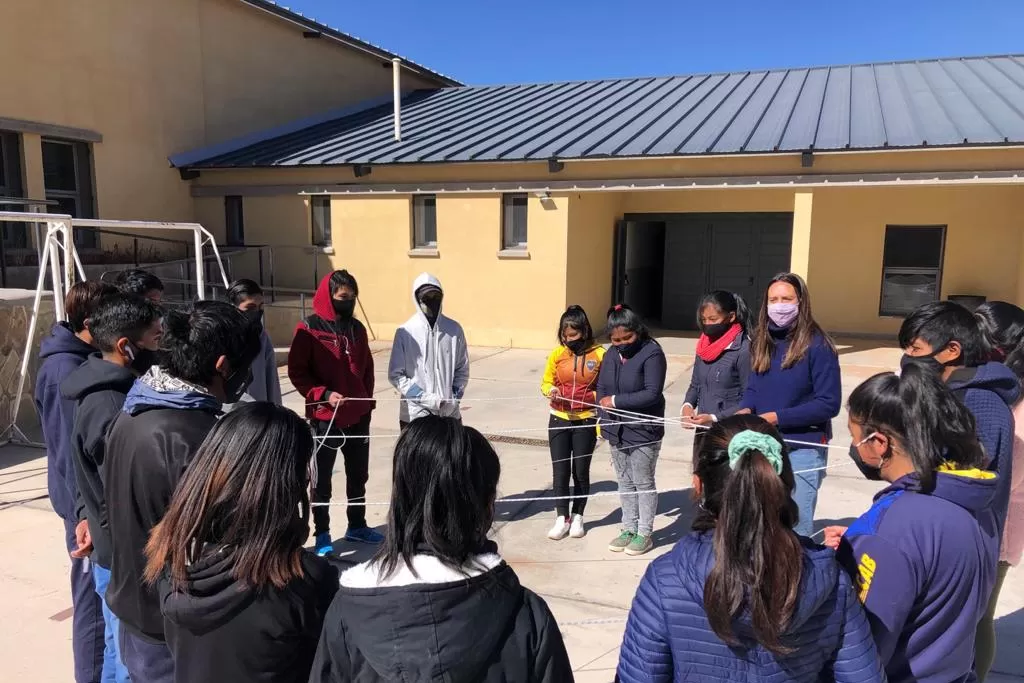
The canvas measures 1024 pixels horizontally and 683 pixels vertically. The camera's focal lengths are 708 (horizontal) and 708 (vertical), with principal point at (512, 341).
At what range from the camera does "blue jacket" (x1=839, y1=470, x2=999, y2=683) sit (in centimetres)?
161

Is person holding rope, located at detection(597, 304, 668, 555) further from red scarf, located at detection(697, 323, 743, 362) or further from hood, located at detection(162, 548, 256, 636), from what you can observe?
hood, located at detection(162, 548, 256, 636)

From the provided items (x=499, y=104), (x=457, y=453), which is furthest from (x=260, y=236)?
(x=457, y=453)

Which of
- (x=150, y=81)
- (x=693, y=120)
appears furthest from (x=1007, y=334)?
(x=150, y=81)

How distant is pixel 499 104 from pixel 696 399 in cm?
1337

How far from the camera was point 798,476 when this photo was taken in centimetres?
327

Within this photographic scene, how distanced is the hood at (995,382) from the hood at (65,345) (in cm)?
330

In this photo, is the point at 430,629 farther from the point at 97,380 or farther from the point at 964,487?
the point at 97,380

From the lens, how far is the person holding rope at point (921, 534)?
5.32 feet

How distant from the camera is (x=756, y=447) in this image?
1484 mm

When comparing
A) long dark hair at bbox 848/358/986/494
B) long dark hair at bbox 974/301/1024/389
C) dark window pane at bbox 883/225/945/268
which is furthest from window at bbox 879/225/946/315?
long dark hair at bbox 848/358/986/494

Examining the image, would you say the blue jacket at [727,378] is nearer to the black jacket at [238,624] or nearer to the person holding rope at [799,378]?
the person holding rope at [799,378]

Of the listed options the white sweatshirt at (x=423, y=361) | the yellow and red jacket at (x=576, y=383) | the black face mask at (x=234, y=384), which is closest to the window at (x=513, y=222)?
the white sweatshirt at (x=423, y=361)

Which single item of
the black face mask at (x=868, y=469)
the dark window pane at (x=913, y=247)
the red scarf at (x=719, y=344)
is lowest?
the black face mask at (x=868, y=469)

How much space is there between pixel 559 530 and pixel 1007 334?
8.77 feet
